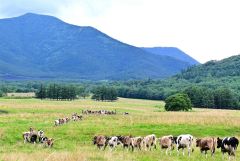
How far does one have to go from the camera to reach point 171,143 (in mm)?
32000

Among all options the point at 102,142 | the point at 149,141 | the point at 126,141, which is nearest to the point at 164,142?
the point at 149,141

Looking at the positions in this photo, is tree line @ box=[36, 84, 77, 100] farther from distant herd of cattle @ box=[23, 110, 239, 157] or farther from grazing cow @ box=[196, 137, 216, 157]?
grazing cow @ box=[196, 137, 216, 157]

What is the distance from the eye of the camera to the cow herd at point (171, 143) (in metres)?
29.4

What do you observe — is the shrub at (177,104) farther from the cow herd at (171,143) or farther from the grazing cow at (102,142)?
the grazing cow at (102,142)

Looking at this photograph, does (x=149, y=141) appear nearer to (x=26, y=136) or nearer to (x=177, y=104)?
(x=26, y=136)

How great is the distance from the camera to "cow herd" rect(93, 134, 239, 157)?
96.5 feet

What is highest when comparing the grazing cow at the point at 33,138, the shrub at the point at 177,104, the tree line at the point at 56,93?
the tree line at the point at 56,93

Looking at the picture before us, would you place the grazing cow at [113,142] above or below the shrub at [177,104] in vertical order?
below

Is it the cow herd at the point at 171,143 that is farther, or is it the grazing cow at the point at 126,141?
the grazing cow at the point at 126,141

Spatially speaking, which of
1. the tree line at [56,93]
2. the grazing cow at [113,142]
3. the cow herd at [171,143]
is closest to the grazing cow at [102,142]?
the cow herd at [171,143]

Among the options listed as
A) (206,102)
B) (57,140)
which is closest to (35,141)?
(57,140)

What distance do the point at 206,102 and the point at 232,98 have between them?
9.16 meters

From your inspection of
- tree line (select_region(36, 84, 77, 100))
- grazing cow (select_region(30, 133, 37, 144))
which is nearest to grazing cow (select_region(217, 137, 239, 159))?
grazing cow (select_region(30, 133, 37, 144))

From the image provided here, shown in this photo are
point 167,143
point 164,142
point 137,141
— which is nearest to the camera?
point 167,143
